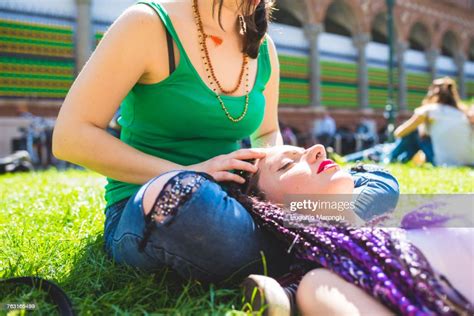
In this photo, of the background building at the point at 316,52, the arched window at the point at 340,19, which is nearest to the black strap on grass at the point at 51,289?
the background building at the point at 316,52

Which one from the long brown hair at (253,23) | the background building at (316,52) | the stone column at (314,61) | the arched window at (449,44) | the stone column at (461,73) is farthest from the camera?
the arched window at (449,44)

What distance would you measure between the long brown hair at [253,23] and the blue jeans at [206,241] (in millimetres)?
760

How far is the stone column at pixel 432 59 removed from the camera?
2072cm

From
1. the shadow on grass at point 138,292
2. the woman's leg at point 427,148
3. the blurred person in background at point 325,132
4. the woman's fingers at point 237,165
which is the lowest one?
the blurred person in background at point 325,132

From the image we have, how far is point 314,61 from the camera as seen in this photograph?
16094 mm

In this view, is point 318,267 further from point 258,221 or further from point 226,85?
point 226,85

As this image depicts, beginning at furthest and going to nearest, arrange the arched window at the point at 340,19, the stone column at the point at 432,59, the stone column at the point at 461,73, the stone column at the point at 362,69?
the stone column at the point at 461,73 < the stone column at the point at 432,59 < the arched window at the point at 340,19 < the stone column at the point at 362,69

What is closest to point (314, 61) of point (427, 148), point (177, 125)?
point (427, 148)

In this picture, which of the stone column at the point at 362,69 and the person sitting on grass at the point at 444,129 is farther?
the stone column at the point at 362,69

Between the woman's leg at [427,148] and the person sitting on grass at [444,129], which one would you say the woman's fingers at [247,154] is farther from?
the woman's leg at [427,148]

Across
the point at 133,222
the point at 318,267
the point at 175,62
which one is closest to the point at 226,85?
the point at 175,62

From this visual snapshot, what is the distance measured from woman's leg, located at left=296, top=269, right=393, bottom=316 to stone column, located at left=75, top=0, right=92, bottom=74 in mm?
11378

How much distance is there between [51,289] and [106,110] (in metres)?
0.57

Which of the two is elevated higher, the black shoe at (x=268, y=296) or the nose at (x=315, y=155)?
the nose at (x=315, y=155)
